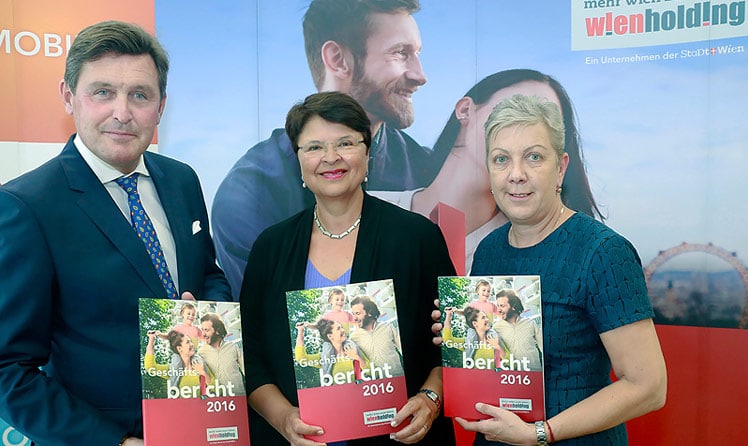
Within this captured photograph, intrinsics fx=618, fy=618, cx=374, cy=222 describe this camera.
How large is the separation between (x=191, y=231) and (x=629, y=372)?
1519 millimetres

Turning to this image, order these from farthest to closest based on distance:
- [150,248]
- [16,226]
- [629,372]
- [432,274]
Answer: [432,274] < [150,248] < [629,372] < [16,226]

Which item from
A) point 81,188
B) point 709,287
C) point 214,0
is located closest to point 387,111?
point 214,0

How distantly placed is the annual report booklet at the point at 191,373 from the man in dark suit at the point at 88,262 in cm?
14

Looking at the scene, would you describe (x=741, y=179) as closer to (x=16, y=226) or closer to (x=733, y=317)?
(x=733, y=317)

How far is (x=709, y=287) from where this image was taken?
3.71 metres

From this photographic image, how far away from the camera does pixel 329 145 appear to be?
2318mm

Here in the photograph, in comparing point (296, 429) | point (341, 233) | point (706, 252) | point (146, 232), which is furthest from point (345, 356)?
point (706, 252)

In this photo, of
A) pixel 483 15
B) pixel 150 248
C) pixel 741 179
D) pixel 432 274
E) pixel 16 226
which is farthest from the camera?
pixel 483 15

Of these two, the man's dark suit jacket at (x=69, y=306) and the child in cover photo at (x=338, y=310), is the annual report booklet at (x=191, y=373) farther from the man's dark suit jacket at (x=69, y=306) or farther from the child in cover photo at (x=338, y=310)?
the child in cover photo at (x=338, y=310)

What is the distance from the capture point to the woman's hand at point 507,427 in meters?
1.87

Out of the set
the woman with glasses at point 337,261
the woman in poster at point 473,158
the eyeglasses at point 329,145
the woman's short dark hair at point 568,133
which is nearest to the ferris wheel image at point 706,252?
the woman's short dark hair at point 568,133

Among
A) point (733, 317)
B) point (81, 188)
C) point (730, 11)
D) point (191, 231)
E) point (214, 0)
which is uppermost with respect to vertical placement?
point (214, 0)

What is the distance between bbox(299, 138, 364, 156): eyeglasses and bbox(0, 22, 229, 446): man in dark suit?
546 millimetres

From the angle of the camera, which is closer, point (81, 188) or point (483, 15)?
point (81, 188)
